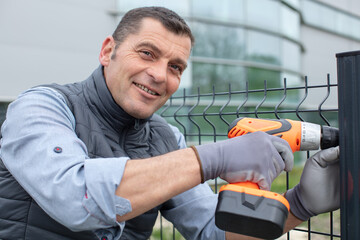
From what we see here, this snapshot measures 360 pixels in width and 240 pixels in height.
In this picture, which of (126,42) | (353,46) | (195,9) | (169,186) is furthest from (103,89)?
(353,46)

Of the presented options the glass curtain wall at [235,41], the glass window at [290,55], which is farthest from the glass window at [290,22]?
the glass window at [290,55]

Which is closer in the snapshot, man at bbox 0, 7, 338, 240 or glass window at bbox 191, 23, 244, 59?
man at bbox 0, 7, 338, 240

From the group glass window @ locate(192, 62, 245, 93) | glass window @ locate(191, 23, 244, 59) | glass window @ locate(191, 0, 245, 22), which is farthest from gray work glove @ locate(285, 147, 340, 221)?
glass window @ locate(191, 0, 245, 22)

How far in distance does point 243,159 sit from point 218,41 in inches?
266

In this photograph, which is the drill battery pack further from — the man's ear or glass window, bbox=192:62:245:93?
glass window, bbox=192:62:245:93

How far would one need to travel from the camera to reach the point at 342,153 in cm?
123

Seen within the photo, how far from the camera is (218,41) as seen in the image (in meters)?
7.65

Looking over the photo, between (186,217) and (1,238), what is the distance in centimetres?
89

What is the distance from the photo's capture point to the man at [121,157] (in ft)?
3.67

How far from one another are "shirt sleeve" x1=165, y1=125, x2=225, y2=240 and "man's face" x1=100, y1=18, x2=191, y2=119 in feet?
1.74

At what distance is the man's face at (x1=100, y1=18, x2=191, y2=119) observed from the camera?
1612 mm

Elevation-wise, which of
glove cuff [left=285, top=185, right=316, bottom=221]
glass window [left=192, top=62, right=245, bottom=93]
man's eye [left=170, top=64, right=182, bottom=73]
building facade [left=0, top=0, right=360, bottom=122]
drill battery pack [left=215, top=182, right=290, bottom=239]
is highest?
building facade [left=0, top=0, right=360, bottom=122]

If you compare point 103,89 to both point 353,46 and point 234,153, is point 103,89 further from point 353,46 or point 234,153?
point 353,46

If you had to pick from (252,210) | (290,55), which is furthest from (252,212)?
(290,55)
